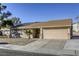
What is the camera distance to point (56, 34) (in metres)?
24.3

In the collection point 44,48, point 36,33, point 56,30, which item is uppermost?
point 56,30

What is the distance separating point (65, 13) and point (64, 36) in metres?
3.34

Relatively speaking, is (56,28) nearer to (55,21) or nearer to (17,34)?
(55,21)

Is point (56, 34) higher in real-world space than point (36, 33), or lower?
higher

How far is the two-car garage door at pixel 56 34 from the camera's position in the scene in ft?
78.3

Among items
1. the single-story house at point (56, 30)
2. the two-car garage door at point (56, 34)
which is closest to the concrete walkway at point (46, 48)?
the two-car garage door at point (56, 34)

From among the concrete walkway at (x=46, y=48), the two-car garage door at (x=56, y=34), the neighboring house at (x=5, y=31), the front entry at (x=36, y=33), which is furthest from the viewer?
the neighboring house at (x=5, y=31)

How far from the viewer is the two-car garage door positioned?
23862 millimetres

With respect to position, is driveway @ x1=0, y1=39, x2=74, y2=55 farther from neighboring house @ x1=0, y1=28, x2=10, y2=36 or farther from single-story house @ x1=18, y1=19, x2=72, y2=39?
neighboring house @ x1=0, y1=28, x2=10, y2=36

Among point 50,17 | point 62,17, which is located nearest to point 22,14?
point 50,17

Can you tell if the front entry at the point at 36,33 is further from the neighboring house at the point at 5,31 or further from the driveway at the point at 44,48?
the driveway at the point at 44,48

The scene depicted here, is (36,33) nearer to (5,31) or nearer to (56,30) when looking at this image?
(56,30)

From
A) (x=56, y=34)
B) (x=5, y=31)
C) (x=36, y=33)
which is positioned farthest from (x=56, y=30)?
(x=5, y=31)

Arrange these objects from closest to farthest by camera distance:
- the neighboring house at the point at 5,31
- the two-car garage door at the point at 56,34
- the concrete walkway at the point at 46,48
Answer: the concrete walkway at the point at 46,48, the two-car garage door at the point at 56,34, the neighboring house at the point at 5,31
